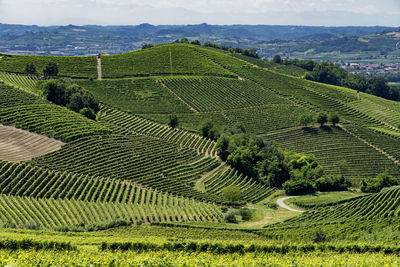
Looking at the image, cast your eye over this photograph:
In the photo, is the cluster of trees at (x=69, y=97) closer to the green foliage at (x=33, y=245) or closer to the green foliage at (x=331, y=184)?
the green foliage at (x=331, y=184)

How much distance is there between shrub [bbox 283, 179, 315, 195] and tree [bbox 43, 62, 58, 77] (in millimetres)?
86169

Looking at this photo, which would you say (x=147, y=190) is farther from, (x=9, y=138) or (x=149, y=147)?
(x=9, y=138)

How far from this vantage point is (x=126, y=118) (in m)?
113

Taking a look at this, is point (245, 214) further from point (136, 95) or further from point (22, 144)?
point (136, 95)

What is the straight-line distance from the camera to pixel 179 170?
85.7 meters

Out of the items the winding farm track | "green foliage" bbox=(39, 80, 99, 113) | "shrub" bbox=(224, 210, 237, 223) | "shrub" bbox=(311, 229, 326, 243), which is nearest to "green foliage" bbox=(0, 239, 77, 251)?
"shrub" bbox=(311, 229, 326, 243)

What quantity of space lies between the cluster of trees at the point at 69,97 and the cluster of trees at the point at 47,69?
28.1 metres

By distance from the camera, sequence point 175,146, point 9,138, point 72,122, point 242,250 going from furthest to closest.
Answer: point 175,146 → point 72,122 → point 9,138 → point 242,250

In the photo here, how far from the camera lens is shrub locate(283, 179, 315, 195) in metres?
89.4

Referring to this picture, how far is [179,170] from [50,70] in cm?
7152

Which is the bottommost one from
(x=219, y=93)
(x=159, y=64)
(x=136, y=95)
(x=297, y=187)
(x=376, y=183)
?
(x=297, y=187)

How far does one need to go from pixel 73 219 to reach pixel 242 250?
2682cm

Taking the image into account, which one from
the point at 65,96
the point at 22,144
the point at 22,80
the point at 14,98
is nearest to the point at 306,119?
the point at 65,96

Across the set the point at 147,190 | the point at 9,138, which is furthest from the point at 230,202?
the point at 9,138
